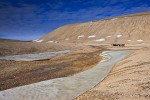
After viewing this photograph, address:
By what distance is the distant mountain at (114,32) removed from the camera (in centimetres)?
11557

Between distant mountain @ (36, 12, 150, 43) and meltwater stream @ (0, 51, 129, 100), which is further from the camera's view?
distant mountain @ (36, 12, 150, 43)

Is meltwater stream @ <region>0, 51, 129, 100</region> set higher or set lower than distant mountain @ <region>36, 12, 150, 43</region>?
lower

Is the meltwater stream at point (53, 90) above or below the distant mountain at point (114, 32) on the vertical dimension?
below

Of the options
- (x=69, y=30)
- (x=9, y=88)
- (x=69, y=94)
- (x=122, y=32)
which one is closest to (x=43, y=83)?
(x=9, y=88)

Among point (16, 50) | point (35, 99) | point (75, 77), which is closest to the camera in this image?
point (35, 99)

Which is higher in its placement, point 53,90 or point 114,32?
point 114,32

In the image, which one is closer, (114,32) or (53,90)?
(53,90)

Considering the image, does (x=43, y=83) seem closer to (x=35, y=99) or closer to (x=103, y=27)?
(x=35, y=99)

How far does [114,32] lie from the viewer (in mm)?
128125

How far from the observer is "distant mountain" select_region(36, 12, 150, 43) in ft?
379

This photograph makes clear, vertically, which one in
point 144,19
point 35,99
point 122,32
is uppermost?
point 144,19

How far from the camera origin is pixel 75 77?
20.8 m

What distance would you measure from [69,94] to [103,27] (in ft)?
432

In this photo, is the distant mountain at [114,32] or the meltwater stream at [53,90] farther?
the distant mountain at [114,32]
